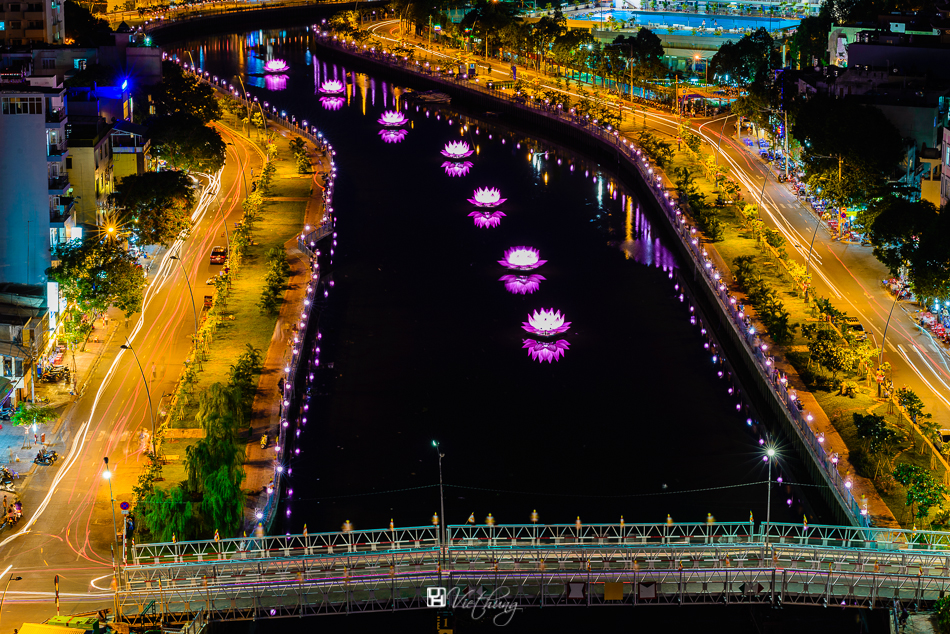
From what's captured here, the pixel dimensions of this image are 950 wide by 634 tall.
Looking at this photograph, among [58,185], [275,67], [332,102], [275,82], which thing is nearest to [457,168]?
[332,102]

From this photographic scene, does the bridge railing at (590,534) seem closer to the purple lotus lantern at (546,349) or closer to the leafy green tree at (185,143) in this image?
the purple lotus lantern at (546,349)

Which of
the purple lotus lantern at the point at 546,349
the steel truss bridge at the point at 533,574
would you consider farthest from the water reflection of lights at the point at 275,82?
the steel truss bridge at the point at 533,574

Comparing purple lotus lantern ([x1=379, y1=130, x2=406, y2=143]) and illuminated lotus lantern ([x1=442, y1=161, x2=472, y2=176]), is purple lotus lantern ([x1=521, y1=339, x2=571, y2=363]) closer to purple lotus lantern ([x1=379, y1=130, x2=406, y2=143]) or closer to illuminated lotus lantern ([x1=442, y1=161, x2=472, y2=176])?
illuminated lotus lantern ([x1=442, y1=161, x2=472, y2=176])

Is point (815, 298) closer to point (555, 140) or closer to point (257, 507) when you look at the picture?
point (257, 507)

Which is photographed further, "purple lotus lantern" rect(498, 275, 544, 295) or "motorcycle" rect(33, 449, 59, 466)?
"purple lotus lantern" rect(498, 275, 544, 295)

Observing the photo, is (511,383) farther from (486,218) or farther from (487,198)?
(487,198)

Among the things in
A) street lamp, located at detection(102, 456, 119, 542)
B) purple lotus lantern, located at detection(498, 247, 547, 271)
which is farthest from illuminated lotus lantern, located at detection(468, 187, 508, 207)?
street lamp, located at detection(102, 456, 119, 542)
